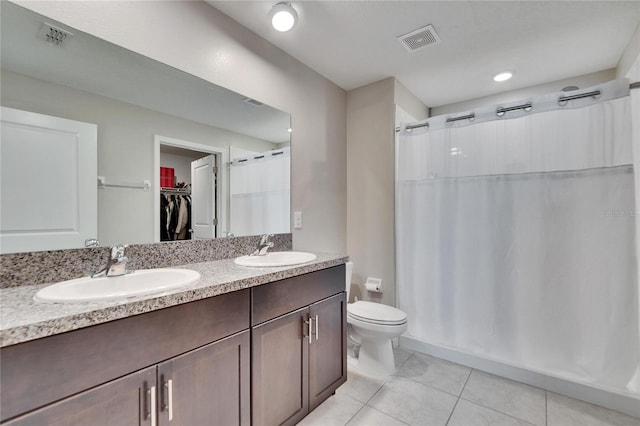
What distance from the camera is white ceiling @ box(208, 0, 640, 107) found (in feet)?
5.20

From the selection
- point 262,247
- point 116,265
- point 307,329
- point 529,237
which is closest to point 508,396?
point 529,237

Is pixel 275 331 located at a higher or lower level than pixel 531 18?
lower

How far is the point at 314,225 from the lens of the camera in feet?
7.44

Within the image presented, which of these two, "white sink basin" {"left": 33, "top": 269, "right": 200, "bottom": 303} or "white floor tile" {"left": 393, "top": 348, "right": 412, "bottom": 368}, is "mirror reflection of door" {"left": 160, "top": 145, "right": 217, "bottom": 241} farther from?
"white floor tile" {"left": 393, "top": 348, "right": 412, "bottom": 368}

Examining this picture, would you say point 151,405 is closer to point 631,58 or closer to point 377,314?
point 377,314

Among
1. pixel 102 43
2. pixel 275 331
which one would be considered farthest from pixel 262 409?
pixel 102 43

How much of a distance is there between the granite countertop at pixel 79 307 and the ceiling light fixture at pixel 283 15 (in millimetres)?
1394

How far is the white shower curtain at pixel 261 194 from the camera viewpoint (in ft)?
5.95

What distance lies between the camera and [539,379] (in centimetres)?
184

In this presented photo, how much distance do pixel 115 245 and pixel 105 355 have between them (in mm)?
568

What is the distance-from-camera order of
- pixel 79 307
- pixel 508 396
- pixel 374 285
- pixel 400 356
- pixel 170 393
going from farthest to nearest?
1. pixel 374 285
2. pixel 400 356
3. pixel 508 396
4. pixel 170 393
5. pixel 79 307

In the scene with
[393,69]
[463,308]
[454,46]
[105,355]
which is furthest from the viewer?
[393,69]

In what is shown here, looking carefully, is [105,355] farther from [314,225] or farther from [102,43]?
[314,225]

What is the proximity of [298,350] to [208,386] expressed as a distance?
1.60ft
